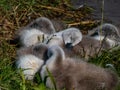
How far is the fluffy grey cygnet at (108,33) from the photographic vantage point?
6.23 metres

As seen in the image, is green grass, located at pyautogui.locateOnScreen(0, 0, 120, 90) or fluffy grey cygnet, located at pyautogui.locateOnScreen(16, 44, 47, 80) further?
fluffy grey cygnet, located at pyautogui.locateOnScreen(16, 44, 47, 80)

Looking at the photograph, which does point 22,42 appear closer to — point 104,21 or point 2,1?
point 2,1

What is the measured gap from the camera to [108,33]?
632 cm

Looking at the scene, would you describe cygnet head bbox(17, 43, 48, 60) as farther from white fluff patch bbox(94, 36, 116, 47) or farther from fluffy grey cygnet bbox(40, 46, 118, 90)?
white fluff patch bbox(94, 36, 116, 47)

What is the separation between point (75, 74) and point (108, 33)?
133 cm

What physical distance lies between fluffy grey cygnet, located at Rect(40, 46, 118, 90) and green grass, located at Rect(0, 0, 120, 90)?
0.48 feet

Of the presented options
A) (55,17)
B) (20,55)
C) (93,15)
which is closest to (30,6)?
(55,17)

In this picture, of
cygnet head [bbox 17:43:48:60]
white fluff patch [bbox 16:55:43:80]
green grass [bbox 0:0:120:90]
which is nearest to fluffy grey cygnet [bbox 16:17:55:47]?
green grass [bbox 0:0:120:90]

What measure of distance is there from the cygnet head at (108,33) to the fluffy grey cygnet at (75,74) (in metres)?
1.07

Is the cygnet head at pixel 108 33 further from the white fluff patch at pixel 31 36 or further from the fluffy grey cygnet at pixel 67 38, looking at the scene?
the white fluff patch at pixel 31 36

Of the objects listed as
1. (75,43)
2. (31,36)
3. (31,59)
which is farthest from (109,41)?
(31,59)

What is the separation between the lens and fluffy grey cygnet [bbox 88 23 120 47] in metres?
6.23

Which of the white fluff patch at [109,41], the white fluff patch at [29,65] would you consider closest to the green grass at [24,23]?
the white fluff patch at [29,65]

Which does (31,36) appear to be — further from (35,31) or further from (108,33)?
(108,33)
